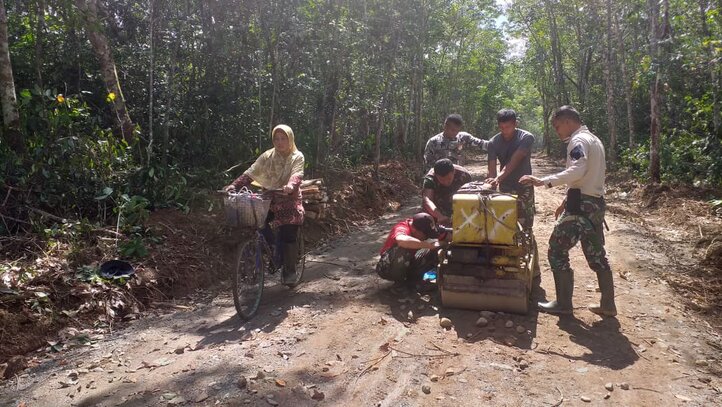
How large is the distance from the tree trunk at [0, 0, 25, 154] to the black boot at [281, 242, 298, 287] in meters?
3.47

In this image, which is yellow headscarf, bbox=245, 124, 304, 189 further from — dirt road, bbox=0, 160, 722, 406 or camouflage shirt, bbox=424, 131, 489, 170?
camouflage shirt, bbox=424, 131, 489, 170

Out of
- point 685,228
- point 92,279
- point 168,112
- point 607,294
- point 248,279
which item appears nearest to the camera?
point 607,294

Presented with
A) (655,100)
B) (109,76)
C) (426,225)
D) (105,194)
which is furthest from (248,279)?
(655,100)

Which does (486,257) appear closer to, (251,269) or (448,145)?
(251,269)

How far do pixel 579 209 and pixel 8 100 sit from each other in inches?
250

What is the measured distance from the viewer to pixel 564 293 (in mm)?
4613

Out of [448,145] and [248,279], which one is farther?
[448,145]

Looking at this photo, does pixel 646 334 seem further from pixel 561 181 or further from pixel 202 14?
pixel 202 14

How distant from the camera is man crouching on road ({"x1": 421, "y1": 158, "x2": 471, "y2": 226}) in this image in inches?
207

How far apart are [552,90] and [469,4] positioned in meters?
15.1

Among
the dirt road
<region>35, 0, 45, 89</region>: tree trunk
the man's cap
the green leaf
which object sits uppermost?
<region>35, 0, 45, 89</region>: tree trunk

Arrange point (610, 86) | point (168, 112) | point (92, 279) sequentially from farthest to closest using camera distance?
point (610, 86) < point (168, 112) < point (92, 279)

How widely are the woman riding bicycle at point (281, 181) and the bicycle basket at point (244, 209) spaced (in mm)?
573

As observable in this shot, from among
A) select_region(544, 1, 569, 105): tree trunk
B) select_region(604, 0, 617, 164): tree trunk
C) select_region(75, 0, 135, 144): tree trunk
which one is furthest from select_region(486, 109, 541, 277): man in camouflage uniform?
select_region(544, 1, 569, 105): tree trunk
